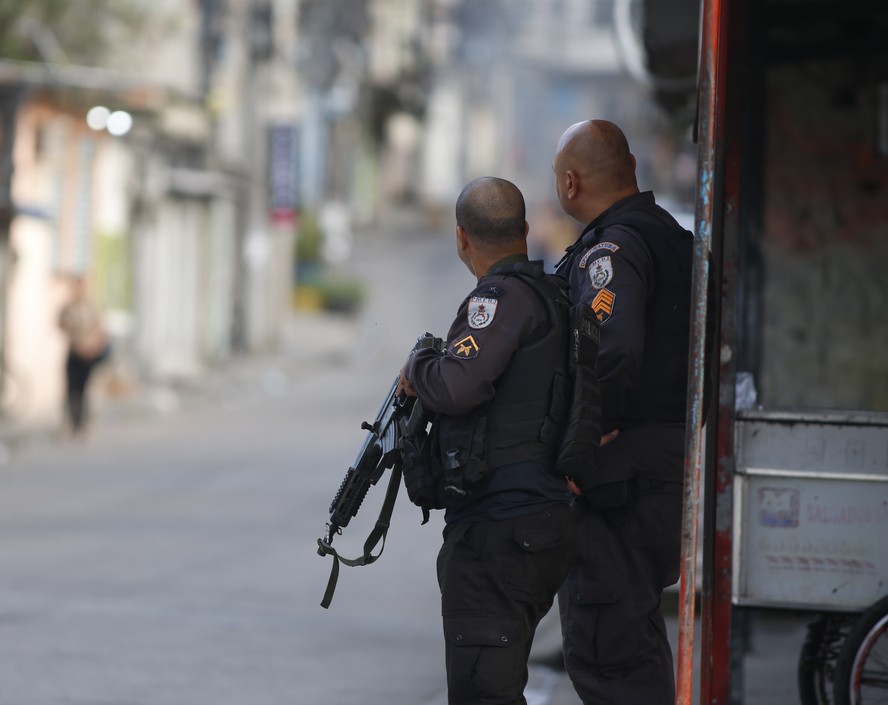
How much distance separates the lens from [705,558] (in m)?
5.22

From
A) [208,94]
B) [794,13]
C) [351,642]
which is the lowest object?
[351,642]

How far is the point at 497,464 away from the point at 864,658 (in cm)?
144

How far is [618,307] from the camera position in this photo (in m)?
4.56

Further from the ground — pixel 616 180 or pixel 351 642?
pixel 616 180

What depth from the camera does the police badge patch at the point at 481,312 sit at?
4.46 meters

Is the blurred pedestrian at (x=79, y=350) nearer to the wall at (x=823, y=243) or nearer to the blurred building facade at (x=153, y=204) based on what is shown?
the blurred building facade at (x=153, y=204)

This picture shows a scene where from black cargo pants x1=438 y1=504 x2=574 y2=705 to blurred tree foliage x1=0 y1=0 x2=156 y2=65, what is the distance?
18.4 m

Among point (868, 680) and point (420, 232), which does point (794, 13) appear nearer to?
point (868, 680)

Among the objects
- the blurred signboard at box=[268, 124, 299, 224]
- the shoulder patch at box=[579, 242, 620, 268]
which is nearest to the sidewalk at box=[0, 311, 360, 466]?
the blurred signboard at box=[268, 124, 299, 224]

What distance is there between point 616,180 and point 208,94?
2337cm

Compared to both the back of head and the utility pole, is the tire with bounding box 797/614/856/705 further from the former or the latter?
the utility pole

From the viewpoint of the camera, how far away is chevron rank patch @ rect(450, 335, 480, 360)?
442 centimetres

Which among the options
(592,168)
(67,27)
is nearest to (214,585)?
(592,168)

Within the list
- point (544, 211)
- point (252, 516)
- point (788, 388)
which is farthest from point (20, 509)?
point (544, 211)
